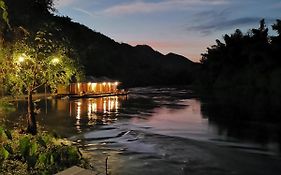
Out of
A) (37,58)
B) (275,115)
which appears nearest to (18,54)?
(37,58)

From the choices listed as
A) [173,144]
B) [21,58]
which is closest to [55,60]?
[21,58]

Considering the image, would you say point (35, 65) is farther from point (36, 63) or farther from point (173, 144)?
point (173, 144)

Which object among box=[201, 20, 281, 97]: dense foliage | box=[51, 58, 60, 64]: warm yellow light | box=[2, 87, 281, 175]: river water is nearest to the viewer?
box=[2, 87, 281, 175]: river water

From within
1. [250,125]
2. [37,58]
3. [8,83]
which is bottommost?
[250,125]

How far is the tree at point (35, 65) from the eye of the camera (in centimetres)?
1938

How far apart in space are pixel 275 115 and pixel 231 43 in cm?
5259

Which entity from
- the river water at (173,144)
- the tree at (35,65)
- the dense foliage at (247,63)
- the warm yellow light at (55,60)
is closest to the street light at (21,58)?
the tree at (35,65)

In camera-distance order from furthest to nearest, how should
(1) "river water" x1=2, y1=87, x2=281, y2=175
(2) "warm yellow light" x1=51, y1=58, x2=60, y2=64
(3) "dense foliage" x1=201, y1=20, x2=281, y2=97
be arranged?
(3) "dense foliage" x1=201, y1=20, x2=281, y2=97 < (2) "warm yellow light" x1=51, y1=58, x2=60, y2=64 < (1) "river water" x1=2, y1=87, x2=281, y2=175

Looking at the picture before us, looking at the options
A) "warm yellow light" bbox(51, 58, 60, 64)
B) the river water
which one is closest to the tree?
"warm yellow light" bbox(51, 58, 60, 64)

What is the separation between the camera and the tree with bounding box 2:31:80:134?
19.4 m

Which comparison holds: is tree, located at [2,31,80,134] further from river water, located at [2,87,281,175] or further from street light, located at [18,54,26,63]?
river water, located at [2,87,281,175]

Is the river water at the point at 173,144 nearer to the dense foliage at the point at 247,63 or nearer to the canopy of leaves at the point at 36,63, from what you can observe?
the canopy of leaves at the point at 36,63

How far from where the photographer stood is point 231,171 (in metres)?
15.2

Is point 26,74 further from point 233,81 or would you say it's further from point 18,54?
point 233,81
